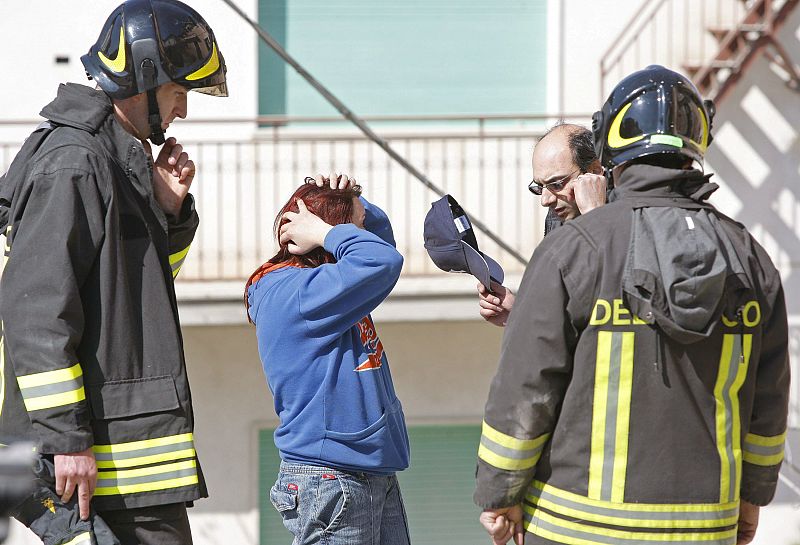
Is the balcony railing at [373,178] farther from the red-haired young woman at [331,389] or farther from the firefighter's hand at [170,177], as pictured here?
the firefighter's hand at [170,177]

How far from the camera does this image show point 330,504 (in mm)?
2906

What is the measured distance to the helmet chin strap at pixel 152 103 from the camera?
2727mm

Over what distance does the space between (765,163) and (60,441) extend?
299 inches

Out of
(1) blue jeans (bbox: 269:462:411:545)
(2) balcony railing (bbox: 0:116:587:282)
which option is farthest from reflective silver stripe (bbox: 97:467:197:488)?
(2) balcony railing (bbox: 0:116:587:282)

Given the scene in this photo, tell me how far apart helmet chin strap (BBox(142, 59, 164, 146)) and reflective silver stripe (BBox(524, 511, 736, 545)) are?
142 cm

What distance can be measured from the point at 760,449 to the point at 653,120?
2.78 feet

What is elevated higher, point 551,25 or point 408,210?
point 551,25

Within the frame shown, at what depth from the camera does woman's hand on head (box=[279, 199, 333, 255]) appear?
120 inches

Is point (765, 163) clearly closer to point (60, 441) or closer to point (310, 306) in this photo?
point (310, 306)

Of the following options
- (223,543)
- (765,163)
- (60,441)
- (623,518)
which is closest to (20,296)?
(60,441)

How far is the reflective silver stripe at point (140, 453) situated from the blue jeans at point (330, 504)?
44 centimetres

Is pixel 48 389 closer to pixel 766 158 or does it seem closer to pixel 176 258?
pixel 176 258

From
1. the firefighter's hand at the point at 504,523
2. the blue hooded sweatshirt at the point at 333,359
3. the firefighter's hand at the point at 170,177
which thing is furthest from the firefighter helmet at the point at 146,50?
the firefighter's hand at the point at 504,523

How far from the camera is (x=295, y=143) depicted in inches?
327
